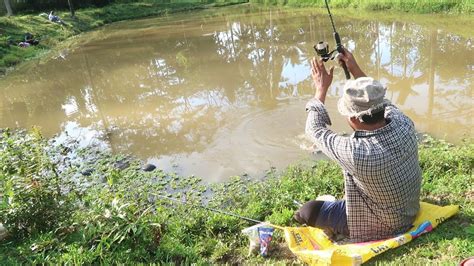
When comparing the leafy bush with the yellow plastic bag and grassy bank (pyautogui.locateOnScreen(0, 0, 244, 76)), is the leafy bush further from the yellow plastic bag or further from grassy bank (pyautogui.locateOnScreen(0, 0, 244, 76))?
grassy bank (pyautogui.locateOnScreen(0, 0, 244, 76))

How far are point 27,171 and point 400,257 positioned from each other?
350 centimetres

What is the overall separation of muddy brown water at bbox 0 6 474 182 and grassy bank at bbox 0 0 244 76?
1263 millimetres

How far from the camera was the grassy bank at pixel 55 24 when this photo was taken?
15992 mm

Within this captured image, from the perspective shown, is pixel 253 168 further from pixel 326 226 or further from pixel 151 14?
pixel 151 14

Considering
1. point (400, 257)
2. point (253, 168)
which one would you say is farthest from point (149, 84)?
point (400, 257)

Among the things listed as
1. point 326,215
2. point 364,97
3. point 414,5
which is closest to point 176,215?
point 326,215

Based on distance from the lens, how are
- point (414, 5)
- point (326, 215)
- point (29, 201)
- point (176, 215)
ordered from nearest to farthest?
point (326, 215) → point (29, 201) → point (176, 215) → point (414, 5)

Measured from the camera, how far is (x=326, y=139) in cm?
303

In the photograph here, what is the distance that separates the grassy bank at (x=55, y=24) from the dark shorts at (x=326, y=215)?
13065 millimetres

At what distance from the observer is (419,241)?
3.23 m

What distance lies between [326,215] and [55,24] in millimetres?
21812

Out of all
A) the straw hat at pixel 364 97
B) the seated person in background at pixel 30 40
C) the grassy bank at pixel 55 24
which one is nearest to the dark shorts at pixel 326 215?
the straw hat at pixel 364 97

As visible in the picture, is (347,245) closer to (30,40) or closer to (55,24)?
(30,40)

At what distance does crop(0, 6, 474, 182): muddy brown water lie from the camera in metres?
6.40
